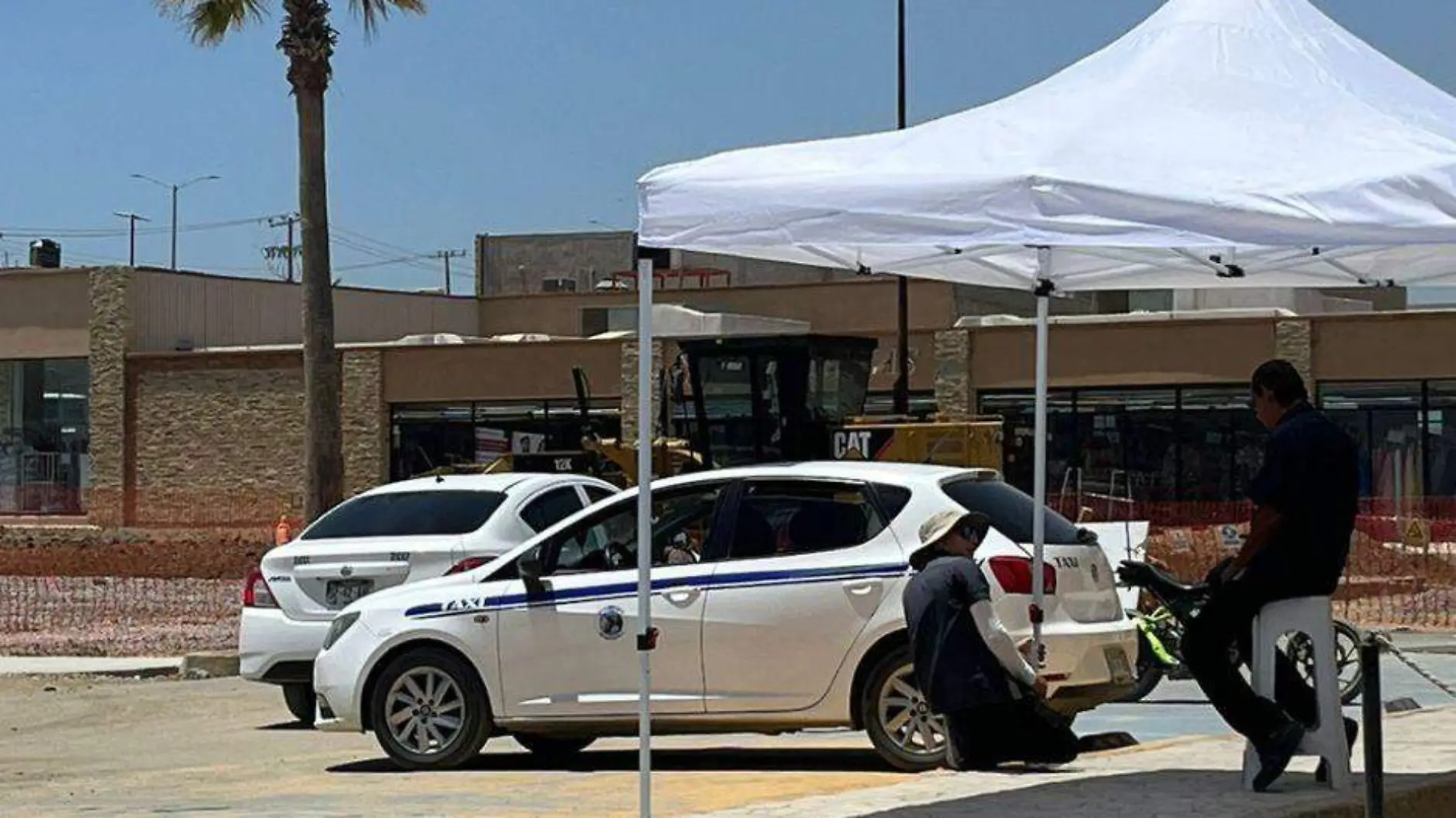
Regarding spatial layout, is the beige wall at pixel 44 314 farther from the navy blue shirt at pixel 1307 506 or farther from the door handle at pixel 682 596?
the navy blue shirt at pixel 1307 506

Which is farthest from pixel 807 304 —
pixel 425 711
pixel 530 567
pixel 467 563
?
pixel 530 567

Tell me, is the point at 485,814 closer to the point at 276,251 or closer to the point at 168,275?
the point at 168,275

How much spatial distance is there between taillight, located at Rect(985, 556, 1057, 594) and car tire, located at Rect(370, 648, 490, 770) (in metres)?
3.07

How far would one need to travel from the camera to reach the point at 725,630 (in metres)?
12.6

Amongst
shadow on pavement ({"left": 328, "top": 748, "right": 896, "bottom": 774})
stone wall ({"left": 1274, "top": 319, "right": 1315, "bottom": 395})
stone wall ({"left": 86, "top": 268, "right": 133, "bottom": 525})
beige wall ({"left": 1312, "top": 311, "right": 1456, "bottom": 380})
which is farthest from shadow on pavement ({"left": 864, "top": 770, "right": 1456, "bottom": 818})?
stone wall ({"left": 86, "top": 268, "right": 133, "bottom": 525})

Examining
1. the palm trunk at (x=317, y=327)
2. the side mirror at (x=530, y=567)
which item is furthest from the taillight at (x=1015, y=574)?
the palm trunk at (x=317, y=327)

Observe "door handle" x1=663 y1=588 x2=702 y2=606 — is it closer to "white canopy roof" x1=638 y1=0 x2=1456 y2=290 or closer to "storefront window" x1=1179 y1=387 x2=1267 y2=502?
"white canopy roof" x1=638 y1=0 x2=1456 y2=290

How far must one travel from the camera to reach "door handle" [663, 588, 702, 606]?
12.7m

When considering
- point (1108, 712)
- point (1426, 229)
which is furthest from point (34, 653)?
point (1426, 229)

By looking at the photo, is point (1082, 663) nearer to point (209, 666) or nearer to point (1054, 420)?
point (209, 666)

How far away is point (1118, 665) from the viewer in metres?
12.6

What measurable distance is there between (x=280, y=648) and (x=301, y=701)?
1135 mm

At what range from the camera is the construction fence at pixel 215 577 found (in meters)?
26.0

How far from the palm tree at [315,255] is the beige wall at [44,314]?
28.9 metres
